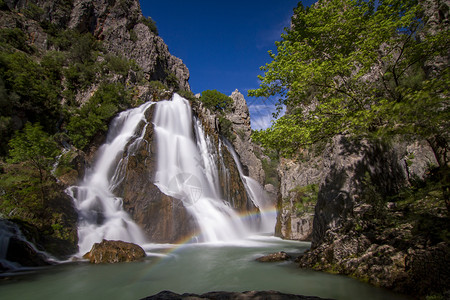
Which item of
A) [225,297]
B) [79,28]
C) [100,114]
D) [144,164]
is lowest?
[225,297]

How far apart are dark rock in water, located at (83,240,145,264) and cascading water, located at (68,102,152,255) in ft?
8.77

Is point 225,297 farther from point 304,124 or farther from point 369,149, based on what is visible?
point 369,149

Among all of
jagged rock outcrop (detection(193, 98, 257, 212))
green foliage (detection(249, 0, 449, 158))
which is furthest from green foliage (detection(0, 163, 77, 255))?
jagged rock outcrop (detection(193, 98, 257, 212))

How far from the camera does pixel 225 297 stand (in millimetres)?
3430

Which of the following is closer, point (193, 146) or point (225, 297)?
point (225, 297)

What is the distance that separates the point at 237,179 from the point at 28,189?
2049 cm

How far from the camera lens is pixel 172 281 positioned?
7188 mm

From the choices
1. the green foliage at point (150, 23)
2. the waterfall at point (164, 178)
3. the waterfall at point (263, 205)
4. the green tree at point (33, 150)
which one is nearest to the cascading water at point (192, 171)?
the waterfall at point (164, 178)

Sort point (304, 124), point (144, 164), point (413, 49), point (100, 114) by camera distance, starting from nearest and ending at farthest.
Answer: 1. point (413, 49)
2. point (304, 124)
3. point (144, 164)
4. point (100, 114)

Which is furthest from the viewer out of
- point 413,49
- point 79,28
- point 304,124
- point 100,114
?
point 79,28

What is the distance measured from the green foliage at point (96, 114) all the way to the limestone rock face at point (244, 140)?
21445 millimetres

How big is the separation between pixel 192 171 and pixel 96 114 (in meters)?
13.4

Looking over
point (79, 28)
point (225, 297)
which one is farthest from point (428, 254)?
point (79, 28)

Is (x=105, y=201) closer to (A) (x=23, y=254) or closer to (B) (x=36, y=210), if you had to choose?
(B) (x=36, y=210)
